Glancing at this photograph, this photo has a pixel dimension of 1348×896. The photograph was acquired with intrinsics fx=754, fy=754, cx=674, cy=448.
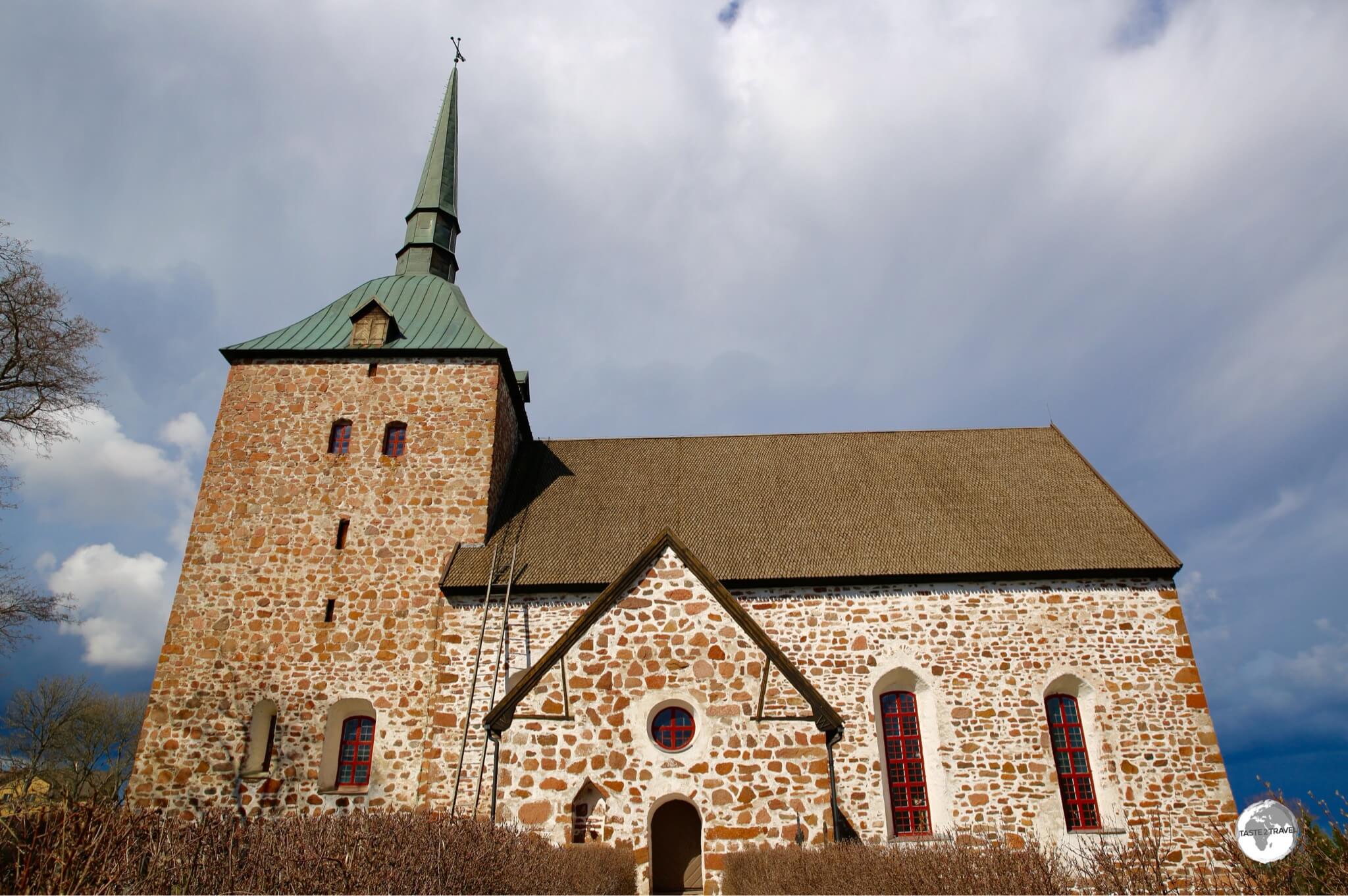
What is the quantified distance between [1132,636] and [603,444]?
13.4 meters

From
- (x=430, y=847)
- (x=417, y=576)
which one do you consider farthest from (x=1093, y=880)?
(x=417, y=576)

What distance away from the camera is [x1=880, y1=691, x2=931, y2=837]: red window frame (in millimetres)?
13920

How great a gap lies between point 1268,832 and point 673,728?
6567mm

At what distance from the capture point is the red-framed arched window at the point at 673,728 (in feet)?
34.2

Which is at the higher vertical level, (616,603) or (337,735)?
(616,603)

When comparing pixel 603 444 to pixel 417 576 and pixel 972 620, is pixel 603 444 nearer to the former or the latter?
pixel 417 576

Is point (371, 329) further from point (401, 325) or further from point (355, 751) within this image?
point (355, 751)

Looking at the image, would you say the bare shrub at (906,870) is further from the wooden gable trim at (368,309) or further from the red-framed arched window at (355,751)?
the wooden gable trim at (368,309)

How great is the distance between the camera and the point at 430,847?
6.03 meters

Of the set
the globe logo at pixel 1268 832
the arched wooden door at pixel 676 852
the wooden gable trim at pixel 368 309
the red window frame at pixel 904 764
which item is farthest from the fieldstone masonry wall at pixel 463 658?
the globe logo at pixel 1268 832

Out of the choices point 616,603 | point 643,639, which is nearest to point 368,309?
point 616,603

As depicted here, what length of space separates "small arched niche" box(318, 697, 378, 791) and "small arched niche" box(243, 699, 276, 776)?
3.31ft

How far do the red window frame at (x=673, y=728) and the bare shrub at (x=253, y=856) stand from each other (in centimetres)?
325

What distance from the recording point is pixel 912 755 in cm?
1441
